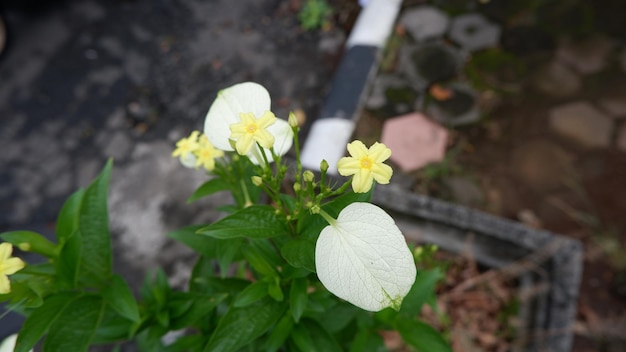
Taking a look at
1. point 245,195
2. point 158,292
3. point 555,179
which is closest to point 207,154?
point 245,195

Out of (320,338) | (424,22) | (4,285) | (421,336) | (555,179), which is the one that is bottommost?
(555,179)

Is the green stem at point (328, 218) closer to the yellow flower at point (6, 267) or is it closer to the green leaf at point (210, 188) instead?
the green leaf at point (210, 188)

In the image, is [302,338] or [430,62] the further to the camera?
[430,62]

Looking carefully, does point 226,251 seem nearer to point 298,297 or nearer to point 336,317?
point 298,297

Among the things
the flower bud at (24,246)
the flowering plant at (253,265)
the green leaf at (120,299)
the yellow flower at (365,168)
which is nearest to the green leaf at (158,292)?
the flowering plant at (253,265)

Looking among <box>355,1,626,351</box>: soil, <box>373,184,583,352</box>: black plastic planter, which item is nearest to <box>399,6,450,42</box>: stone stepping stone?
<box>355,1,626,351</box>: soil

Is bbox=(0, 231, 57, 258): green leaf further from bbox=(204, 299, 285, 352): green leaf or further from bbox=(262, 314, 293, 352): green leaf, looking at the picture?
bbox=(262, 314, 293, 352): green leaf
